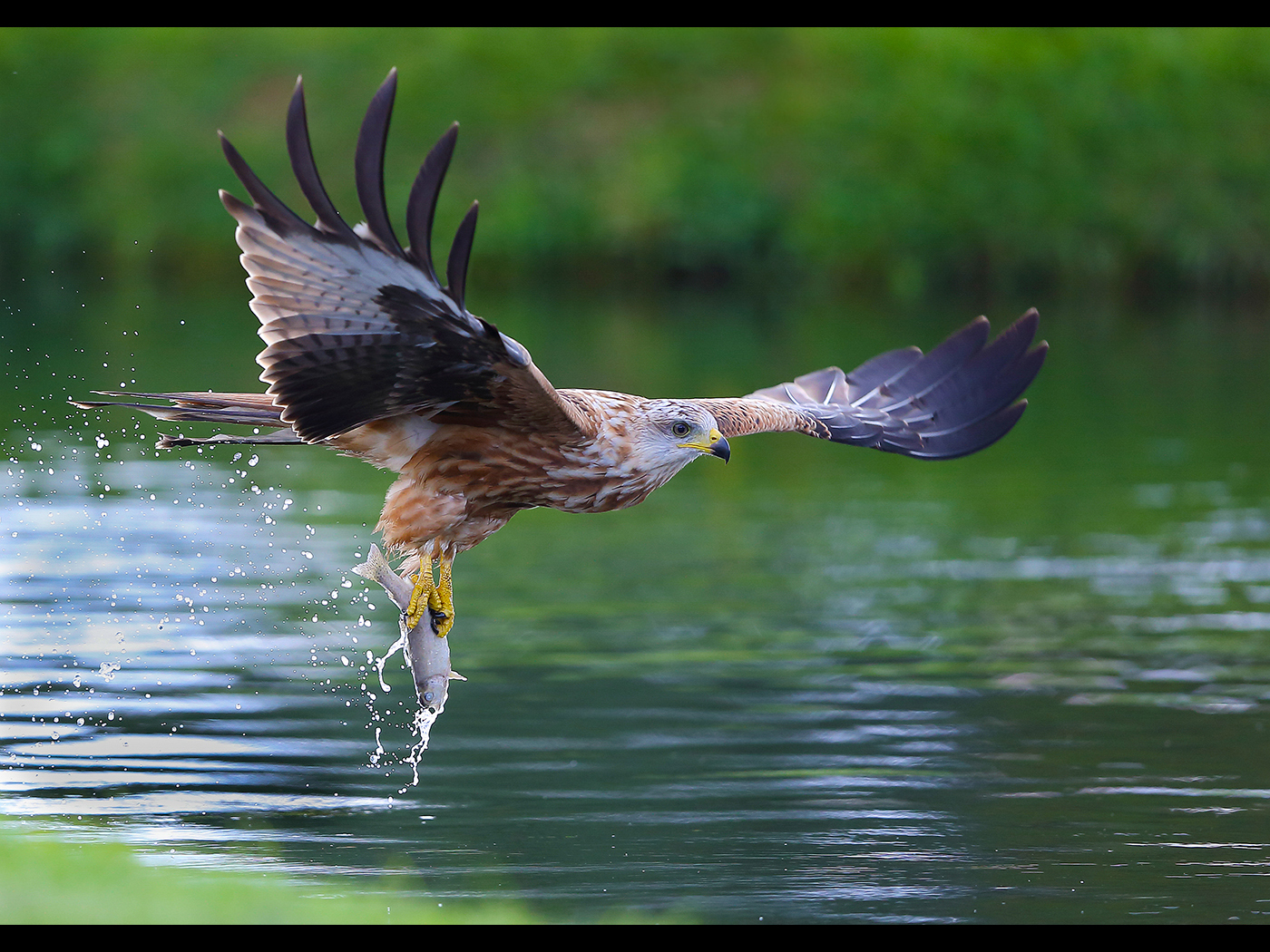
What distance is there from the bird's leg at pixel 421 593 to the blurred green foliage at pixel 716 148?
41.8 m

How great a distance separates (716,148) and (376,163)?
48.7 m

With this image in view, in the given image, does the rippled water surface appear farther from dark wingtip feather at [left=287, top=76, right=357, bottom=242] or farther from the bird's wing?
dark wingtip feather at [left=287, top=76, right=357, bottom=242]

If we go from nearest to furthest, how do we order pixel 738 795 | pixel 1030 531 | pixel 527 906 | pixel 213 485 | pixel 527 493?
pixel 527 906 → pixel 527 493 → pixel 738 795 → pixel 1030 531 → pixel 213 485

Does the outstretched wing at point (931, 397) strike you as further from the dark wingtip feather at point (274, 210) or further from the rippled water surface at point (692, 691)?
the dark wingtip feather at point (274, 210)

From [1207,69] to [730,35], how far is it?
49.3 ft

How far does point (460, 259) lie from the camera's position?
660cm

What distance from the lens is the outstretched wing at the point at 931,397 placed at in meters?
10.3

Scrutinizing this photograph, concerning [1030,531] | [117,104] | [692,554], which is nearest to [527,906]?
[692,554]

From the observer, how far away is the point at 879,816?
28.5 ft

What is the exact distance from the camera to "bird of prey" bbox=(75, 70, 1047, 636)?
673cm

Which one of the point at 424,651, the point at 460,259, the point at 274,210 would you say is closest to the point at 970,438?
the point at 424,651

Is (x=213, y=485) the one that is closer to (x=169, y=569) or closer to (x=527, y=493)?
(x=169, y=569)

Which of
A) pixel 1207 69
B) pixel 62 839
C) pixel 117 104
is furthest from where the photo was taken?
pixel 117 104

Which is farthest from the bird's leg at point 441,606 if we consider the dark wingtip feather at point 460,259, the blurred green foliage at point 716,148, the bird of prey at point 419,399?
the blurred green foliage at point 716,148
